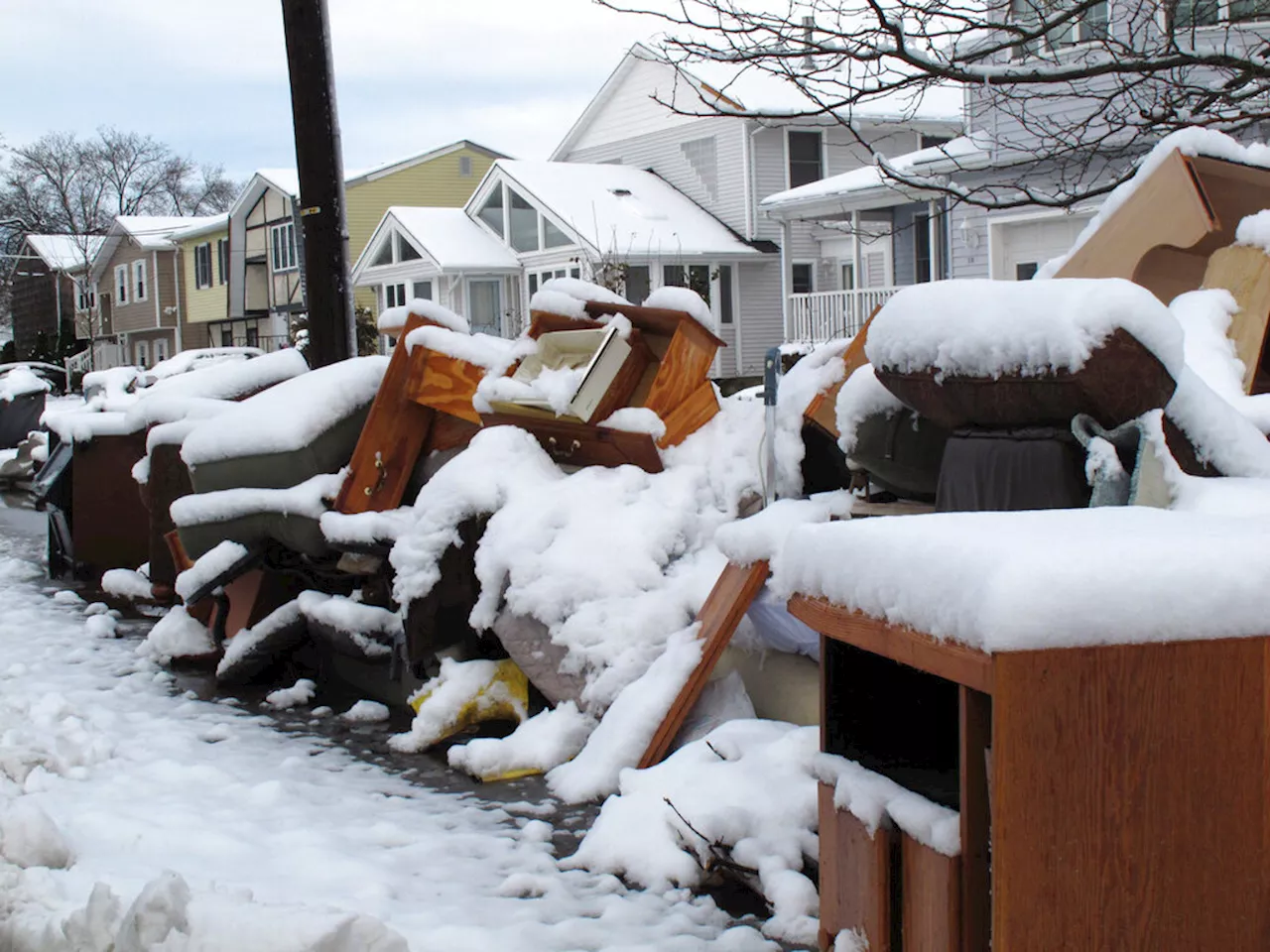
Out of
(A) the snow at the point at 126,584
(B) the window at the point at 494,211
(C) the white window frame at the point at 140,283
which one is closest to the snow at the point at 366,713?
(A) the snow at the point at 126,584

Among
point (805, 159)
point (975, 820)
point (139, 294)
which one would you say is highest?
point (805, 159)

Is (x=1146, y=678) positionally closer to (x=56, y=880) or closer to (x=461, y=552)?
(x=56, y=880)

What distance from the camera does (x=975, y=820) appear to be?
71.1 inches

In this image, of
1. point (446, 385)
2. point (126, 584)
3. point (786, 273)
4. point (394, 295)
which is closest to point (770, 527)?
point (446, 385)

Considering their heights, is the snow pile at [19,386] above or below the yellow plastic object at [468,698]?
above

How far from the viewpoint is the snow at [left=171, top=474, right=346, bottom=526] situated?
5.38 m

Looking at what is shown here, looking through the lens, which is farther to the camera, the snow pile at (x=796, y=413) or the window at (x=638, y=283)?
the window at (x=638, y=283)

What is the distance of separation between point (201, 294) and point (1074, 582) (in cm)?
4506

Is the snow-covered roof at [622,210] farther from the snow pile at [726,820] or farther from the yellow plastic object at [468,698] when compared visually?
the snow pile at [726,820]

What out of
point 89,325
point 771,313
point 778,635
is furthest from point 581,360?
point 89,325

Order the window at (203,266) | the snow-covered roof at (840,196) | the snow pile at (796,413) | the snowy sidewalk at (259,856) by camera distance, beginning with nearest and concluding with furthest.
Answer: the snowy sidewalk at (259,856)
the snow pile at (796,413)
the snow-covered roof at (840,196)
the window at (203,266)

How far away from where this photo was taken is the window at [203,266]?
4309cm

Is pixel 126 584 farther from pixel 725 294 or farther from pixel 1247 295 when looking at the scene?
pixel 725 294

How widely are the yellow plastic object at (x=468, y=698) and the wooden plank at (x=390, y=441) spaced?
1.04 m
